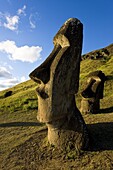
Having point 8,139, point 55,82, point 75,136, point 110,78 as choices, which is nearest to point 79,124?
point 75,136

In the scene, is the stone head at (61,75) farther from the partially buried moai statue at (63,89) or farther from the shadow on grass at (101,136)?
the shadow on grass at (101,136)

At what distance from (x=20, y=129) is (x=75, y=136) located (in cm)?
725

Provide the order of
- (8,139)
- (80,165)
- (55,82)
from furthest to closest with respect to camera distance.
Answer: (8,139)
(55,82)
(80,165)

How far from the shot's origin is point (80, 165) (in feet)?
35.8

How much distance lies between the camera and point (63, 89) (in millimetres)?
11773

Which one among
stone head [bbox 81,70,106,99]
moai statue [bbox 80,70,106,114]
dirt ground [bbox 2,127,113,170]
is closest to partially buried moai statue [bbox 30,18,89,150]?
dirt ground [bbox 2,127,113,170]

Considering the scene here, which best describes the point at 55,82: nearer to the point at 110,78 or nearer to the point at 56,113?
the point at 56,113

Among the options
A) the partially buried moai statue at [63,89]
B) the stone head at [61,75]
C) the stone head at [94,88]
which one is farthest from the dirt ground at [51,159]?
the stone head at [94,88]

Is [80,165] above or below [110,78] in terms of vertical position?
below

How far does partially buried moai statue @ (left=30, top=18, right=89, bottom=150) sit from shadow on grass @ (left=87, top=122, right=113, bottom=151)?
0.57 m

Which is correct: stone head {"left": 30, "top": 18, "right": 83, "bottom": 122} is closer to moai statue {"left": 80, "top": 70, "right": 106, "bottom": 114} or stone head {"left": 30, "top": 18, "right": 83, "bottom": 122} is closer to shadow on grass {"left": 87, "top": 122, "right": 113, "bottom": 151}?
shadow on grass {"left": 87, "top": 122, "right": 113, "bottom": 151}

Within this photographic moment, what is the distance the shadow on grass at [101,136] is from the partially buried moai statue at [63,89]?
0.57 meters

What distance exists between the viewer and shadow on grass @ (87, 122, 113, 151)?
1208 cm

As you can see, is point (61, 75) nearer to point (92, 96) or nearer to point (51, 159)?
point (51, 159)
